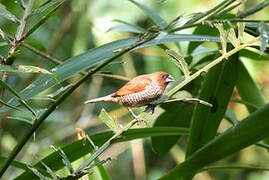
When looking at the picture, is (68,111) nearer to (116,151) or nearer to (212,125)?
(116,151)

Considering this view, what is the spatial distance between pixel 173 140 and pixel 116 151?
139 cm

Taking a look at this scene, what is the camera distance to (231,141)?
36.3 inches

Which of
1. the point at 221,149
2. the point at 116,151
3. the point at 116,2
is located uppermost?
the point at 116,2

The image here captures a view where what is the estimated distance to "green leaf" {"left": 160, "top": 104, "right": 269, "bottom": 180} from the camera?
2.90ft

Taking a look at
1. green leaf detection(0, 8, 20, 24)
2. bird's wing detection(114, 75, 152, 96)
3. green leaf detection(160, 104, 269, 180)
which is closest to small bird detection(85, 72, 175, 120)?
bird's wing detection(114, 75, 152, 96)

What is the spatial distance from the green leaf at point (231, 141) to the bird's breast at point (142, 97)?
0.13 m

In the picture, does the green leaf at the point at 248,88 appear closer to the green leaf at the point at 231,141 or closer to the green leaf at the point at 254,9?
the green leaf at the point at 231,141

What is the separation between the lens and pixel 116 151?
2.75 m

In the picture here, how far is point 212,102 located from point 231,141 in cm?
19

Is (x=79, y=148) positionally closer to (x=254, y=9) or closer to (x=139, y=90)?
(x=139, y=90)

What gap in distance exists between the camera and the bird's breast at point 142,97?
104 cm

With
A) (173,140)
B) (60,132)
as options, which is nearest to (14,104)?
(173,140)

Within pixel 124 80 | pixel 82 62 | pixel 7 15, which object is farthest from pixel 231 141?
pixel 124 80

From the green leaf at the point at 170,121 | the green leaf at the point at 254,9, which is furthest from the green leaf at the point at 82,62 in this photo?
the green leaf at the point at 170,121
